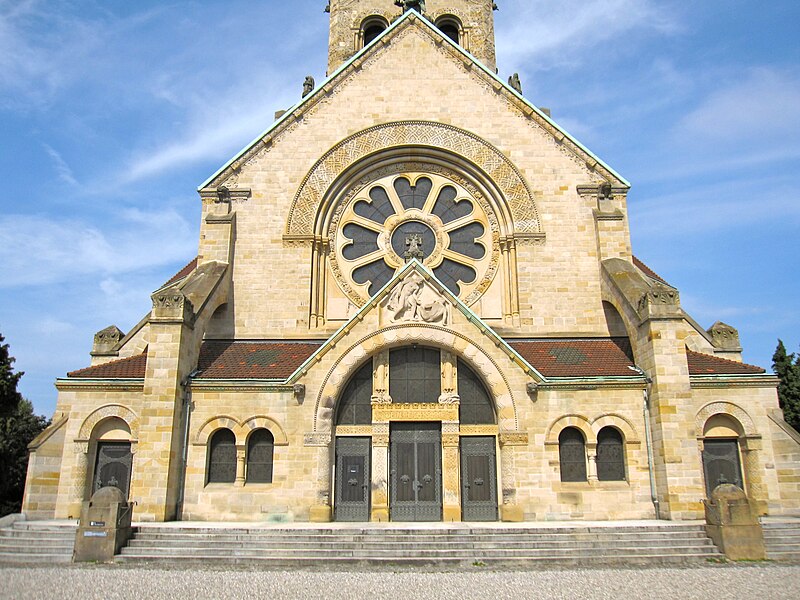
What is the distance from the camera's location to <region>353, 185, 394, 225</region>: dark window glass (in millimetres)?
22578

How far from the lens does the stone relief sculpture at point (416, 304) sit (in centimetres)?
1803

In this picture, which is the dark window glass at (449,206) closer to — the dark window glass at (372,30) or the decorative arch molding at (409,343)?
the decorative arch molding at (409,343)

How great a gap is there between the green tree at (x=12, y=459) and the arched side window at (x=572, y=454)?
23.5 meters

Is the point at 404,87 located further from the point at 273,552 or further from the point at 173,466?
the point at 273,552

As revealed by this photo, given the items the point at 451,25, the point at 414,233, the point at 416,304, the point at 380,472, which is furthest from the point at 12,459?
the point at 451,25

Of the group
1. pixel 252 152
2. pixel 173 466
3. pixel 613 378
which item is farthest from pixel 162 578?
pixel 252 152

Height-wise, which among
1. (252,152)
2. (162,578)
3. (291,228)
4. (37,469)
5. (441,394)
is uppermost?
(252,152)

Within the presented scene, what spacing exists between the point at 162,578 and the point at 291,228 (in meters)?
12.2

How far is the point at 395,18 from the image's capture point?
31984 millimetres

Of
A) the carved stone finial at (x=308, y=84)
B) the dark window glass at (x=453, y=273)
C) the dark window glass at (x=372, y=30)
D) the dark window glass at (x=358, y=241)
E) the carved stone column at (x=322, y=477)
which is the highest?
the dark window glass at (x=372, y=30)

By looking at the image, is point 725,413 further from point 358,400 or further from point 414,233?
point 414,233

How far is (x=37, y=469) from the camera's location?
18.0 meters

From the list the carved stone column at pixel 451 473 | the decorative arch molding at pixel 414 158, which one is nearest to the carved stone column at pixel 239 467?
the carved stone column at pixel 451 473

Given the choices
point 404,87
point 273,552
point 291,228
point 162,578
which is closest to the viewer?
point 162,578
